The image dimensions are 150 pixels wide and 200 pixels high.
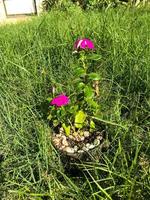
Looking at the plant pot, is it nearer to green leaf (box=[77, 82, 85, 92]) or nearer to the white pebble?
the white pebble

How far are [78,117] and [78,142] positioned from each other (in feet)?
0.44

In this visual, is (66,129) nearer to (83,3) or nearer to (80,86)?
(80,86)

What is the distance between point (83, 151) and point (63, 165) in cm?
16

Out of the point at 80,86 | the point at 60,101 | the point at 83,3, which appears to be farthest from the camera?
the point at 83,3

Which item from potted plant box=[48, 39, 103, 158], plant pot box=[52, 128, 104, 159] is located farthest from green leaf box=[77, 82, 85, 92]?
plant pot box=[52, 128, 104, 159]

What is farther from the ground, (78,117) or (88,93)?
(88,93)

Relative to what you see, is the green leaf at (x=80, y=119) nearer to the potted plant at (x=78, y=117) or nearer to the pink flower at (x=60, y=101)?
the potted plant at (x=78, y=117)

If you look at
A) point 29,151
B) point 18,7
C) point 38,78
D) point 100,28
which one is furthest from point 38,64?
point 18,7

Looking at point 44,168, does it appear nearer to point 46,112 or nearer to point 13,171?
point 13,171

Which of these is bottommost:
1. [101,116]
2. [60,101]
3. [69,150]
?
[69,150]

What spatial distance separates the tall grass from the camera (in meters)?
1.55

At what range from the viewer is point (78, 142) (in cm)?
188

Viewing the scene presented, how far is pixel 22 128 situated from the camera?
2.03 m

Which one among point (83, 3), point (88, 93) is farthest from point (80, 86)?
point (83, 3)
